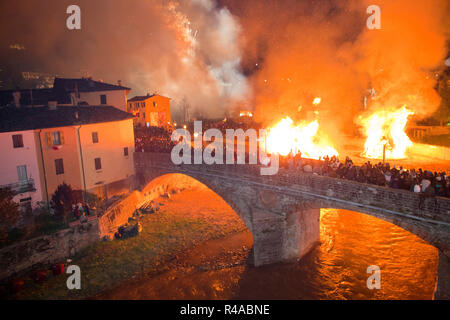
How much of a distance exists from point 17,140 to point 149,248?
46.1 feet

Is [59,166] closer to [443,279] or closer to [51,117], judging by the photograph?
[51,117]

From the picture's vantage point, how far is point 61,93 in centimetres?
3631

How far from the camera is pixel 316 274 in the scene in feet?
65.1

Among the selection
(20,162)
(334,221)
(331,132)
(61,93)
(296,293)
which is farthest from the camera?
(331,132)

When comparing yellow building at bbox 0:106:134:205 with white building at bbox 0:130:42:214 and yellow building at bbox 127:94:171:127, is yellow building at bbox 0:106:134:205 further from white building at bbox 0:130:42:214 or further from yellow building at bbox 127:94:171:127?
yellow building at bbox 127:94:171:127

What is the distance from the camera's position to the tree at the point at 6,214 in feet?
66.6

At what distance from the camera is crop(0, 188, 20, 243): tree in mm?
20289

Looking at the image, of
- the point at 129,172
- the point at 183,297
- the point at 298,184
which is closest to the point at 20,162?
A: the point at 129,172

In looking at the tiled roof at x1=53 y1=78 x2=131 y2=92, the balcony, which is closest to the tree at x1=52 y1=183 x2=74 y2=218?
the balcony

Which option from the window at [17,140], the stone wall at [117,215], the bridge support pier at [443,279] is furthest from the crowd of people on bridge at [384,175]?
the window at [17,140]

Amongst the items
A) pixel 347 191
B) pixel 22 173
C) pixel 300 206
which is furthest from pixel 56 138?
pixel 347 191

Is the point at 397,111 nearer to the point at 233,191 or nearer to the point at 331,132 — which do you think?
the point at 331,132

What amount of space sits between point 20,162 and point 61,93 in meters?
14.9

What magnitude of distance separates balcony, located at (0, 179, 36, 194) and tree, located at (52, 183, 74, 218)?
197cm
